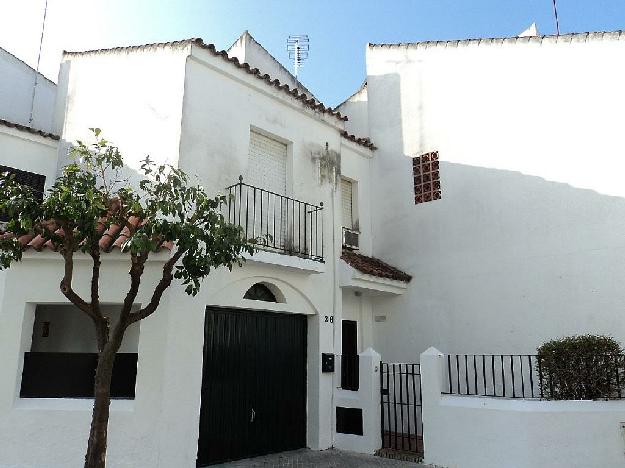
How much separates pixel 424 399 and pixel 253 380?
3022 millimetres

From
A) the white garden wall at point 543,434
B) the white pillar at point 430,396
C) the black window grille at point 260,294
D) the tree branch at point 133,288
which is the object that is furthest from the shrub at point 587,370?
the tree branch at point 133,288

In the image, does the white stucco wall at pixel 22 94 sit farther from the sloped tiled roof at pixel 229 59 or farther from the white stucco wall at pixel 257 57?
the white stucco wall at pixel 257 57

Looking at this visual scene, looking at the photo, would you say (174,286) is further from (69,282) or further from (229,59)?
(229,59)

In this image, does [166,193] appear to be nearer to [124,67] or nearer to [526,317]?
[124,67]

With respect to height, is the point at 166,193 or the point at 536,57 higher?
the point at 536,57

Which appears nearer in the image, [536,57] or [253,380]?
[253,380]

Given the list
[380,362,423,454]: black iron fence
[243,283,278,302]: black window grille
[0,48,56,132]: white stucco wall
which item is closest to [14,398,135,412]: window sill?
[243,283,278,302]: black window grille

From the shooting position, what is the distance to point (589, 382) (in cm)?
756

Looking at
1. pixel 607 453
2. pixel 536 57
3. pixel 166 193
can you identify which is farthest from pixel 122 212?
pixel 536 57

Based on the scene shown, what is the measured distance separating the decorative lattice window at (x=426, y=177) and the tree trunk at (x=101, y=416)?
8.30 m

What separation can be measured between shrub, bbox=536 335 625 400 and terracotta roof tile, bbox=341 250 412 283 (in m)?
4.02

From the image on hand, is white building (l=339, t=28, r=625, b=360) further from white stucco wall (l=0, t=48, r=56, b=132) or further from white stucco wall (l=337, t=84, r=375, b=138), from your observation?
white stucco wall (l=0, t=48, r=56, b=132)

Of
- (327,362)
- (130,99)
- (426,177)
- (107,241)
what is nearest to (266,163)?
(130,99)

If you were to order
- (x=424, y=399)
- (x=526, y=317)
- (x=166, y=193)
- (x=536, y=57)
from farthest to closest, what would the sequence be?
(x=536, y=57), (x=526, y=317), (x=424, y=399), (x=166, y=193)
